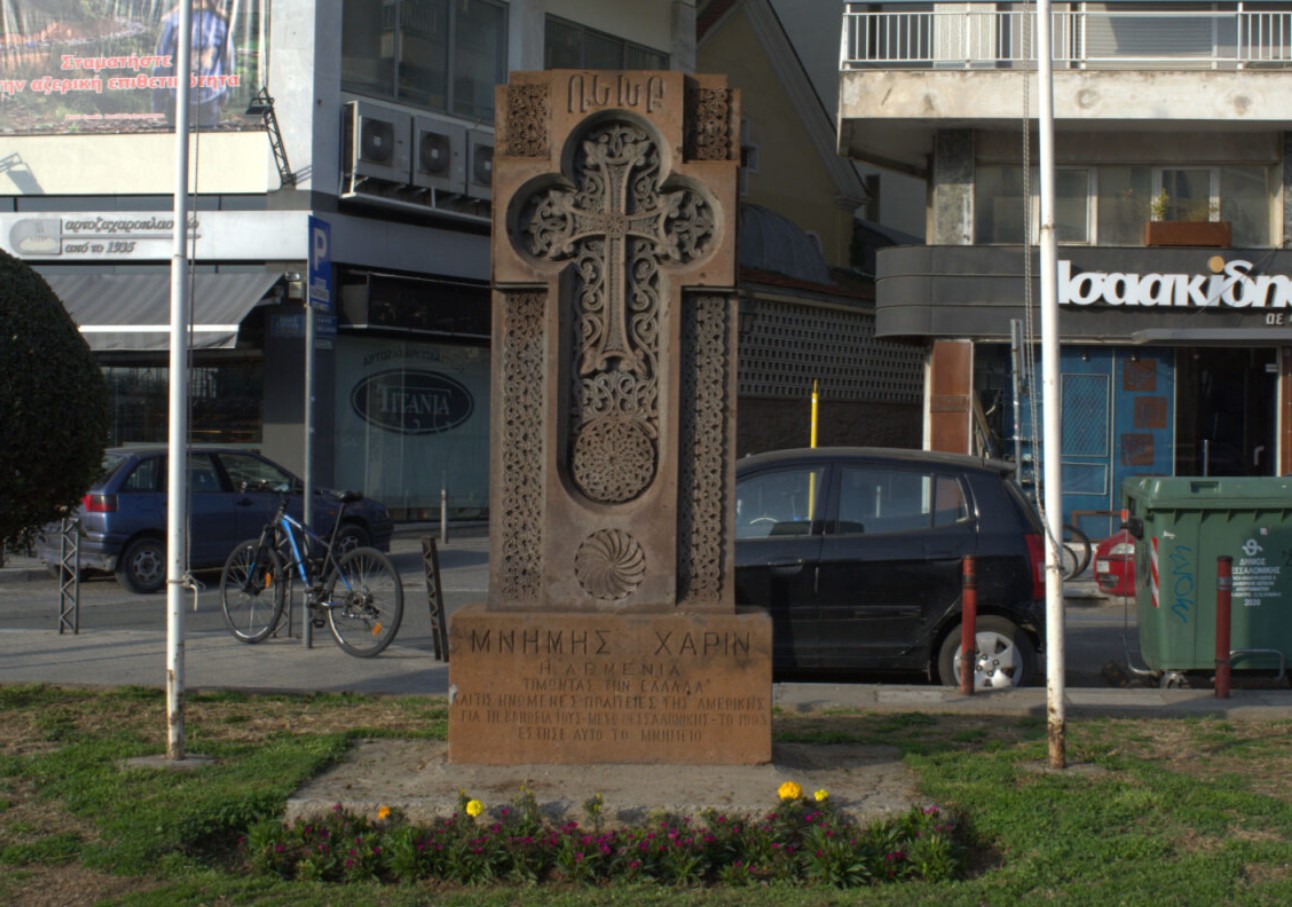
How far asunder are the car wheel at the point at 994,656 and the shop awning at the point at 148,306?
1436 centimetres

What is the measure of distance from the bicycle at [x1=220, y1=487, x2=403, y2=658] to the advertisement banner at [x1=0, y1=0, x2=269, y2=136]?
12910 mm

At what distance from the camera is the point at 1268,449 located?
2117 centimetres

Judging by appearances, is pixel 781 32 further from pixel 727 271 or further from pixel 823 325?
pixel 727 271

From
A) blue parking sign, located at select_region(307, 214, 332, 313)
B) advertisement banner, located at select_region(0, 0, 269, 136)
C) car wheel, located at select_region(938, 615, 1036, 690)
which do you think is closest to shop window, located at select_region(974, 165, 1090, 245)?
advertisement banner, located at select_region(0, 0, 269, 136)

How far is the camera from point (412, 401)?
78.3ft

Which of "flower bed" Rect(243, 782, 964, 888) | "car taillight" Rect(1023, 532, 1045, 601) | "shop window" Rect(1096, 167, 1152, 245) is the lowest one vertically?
"flower bed" Rect(243, 782, 964, 888)

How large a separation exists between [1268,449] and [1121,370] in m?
2.80

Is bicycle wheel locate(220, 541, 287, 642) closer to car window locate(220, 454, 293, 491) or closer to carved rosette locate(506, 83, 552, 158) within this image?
car window locate(220, 454, 293, 491)

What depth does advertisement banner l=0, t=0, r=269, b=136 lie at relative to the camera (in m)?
22.1

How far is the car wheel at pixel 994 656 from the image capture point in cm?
933

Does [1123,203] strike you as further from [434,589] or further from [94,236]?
[94,236]

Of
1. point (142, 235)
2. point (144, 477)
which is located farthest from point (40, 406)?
point (142, 235)

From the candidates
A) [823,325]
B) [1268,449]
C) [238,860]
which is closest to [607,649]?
[238,860]

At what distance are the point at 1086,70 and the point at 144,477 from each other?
13.7m
